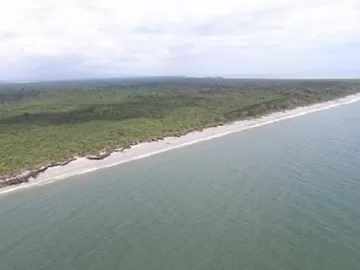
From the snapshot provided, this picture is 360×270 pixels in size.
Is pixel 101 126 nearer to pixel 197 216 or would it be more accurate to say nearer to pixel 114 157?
pixel 114 157

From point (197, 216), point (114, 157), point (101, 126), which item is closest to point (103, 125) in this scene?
point (101, 126)

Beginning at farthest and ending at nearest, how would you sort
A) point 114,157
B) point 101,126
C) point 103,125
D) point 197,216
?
point 103,125 < point 101,126 < point 114,157 < point 197,216

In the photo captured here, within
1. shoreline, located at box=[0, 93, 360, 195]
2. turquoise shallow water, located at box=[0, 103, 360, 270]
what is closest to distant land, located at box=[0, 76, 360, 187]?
shoreline, located at box=[0, 93, 360, 195]

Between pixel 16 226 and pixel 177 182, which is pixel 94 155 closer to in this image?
pixel 177 182

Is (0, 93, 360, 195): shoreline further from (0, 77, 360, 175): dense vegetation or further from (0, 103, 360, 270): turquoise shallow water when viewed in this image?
(0, 103, 360, 270): turquoise shallow water

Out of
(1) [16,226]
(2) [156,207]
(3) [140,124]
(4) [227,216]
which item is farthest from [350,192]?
(3) [140,124]

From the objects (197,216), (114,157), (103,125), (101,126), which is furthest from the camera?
(103,125)

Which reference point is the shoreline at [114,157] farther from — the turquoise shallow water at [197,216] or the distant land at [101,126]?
the turquoise shallow water at [197,216]

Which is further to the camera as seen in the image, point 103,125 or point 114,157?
point 103,125
